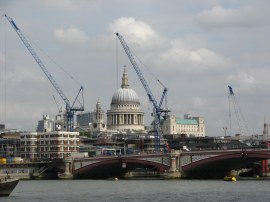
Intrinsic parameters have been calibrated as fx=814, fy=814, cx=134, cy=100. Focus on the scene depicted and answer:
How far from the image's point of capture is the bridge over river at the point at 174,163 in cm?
14538

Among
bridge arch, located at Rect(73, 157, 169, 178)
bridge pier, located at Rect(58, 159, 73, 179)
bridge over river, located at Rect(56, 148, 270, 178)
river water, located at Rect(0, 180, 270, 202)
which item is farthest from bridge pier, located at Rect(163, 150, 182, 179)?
river water, located at Rect(0, 180, 270, 202)

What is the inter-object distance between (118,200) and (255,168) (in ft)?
294

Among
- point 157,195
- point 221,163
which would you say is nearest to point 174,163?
point 221,163

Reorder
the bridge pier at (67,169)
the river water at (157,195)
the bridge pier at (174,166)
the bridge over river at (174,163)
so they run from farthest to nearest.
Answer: the bridge pier at (67,169) → the bridge pier at (174,166) → the bridge over river at (174,163) → the river water at (157,195)

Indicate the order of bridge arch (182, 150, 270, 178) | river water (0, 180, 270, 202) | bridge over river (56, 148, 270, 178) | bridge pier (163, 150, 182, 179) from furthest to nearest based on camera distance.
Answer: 1. bridge pier (163, 150, 182, 179)
2. bridge over river (56, 148, 270, 178)
3. bridge arch (182, 150, 270, 178)
4. river water (0, 180, 270, 202)

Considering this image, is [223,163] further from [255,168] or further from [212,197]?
[212,197]

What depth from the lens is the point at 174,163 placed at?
15488cm

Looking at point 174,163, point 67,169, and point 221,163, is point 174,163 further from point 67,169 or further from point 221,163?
point 67,169

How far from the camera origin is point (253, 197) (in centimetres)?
9438

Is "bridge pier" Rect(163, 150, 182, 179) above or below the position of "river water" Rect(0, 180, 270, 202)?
above

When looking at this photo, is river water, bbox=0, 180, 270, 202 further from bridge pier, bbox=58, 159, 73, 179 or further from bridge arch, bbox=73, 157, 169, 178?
bridge pier, bbox=58, 159, 73, 179

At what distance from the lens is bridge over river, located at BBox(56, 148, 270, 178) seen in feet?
477

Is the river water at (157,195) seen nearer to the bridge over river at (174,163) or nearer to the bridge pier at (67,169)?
the bridge over river at (174,163)

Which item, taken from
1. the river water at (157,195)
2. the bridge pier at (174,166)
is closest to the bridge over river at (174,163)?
the bridge pier at (174,166)
